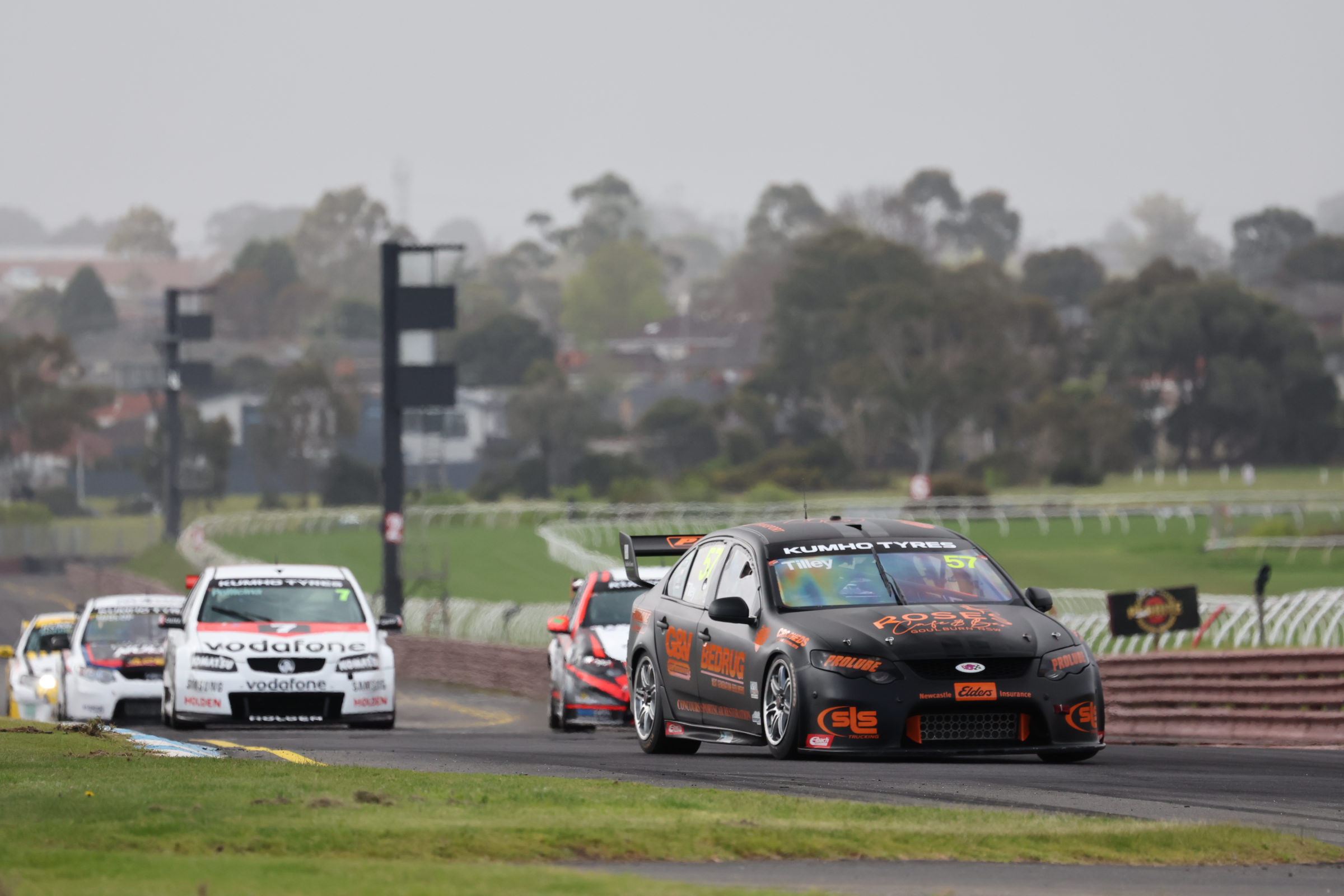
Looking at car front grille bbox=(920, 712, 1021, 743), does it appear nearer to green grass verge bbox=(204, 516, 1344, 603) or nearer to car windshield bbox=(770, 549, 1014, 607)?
car windshield bbox=(770, 549, 1014, 607)

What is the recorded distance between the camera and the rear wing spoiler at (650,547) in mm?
14109

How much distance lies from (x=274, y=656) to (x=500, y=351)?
117 m

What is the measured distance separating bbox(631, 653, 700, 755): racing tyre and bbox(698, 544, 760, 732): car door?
0.71 m

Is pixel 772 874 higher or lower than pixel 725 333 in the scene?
lower

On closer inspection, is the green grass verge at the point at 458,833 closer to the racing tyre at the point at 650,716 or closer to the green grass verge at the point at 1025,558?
the racing tyre at the point at 650,716

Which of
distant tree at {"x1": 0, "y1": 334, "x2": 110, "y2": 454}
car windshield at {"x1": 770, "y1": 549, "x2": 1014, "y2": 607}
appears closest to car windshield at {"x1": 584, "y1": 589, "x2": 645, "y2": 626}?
car windshield at {"x1": 770, "y1": 549, "x2": 1014, "y2": 607}

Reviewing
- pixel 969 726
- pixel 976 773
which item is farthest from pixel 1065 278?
pixel 976 773

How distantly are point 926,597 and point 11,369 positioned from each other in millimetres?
109692

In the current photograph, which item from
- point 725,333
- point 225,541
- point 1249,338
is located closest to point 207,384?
point 225,541

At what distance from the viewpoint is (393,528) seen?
1537 inches

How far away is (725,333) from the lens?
186000mm

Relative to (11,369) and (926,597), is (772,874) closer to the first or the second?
(926,597)

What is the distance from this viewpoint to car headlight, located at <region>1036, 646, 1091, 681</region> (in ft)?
38.1

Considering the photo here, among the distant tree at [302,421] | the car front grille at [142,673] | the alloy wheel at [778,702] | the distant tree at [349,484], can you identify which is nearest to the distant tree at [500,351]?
the distant tree at [302,421]
